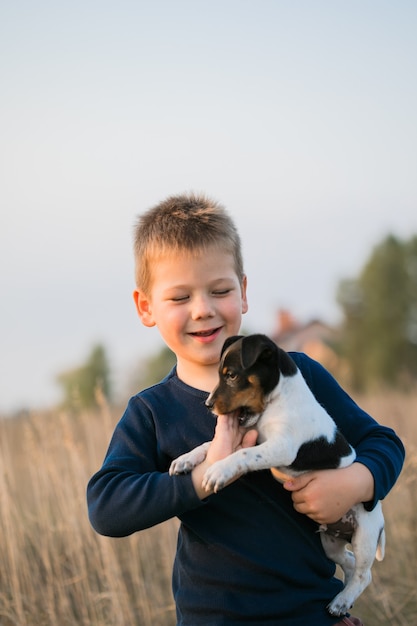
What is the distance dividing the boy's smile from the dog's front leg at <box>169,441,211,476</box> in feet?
1.01

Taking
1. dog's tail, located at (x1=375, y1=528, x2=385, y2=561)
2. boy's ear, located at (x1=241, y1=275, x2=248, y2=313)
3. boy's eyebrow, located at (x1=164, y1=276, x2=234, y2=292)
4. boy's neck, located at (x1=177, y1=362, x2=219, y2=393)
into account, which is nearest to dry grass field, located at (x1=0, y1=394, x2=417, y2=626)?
dog's tail, located at (x1=375, y1=528, x2=385, y2=561)

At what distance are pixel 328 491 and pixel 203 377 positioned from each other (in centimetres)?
58

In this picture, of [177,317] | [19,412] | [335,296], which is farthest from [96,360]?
[177,317]

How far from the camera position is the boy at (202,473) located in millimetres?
2289

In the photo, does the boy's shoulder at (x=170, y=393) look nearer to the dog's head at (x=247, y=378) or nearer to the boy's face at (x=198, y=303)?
the boy's face at (x=198, y=303)

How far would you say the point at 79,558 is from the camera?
5.24 metres

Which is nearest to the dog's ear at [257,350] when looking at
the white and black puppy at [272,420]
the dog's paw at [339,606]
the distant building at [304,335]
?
the white and black puppy at [272,420]

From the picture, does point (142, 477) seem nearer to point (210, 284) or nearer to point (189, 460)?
point (189, 460)

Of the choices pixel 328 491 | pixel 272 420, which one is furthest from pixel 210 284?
pixel 328 491

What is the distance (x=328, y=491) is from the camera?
91.0 inches

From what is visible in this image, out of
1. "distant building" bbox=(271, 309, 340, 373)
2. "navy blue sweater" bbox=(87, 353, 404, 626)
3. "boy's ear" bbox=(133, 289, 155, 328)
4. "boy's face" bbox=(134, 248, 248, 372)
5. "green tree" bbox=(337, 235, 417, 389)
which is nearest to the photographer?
"navy blue sweater" bbox=(87, 353, 404, 626)

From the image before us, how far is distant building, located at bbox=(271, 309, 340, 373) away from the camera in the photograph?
37.8 meters

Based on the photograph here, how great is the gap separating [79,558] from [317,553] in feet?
10.6

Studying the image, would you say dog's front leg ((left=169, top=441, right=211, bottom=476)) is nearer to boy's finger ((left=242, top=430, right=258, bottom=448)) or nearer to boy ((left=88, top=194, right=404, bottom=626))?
boy ((left=88, top=194, right=404, bottom=626))
